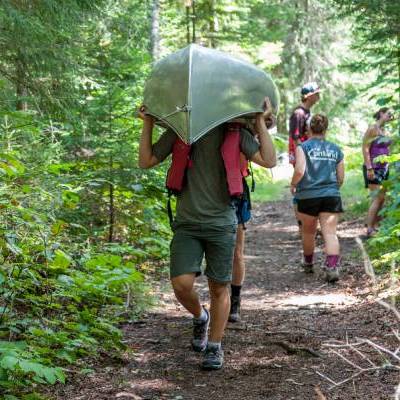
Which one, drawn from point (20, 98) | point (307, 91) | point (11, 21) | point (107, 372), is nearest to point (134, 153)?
point (20, 98)

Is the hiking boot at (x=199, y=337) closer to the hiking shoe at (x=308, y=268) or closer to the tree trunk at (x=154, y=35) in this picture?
the hiking shoe at (x=308, y=268)

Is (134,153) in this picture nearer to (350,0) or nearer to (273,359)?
(350,0)

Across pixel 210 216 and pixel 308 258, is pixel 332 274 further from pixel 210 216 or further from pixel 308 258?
pixel 210 216

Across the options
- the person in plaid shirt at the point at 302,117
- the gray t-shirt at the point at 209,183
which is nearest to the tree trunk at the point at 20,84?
the gray t-shirt at the point at 209,183

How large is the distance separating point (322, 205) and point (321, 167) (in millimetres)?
492

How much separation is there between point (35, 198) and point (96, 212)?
3.28 metres

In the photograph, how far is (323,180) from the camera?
8.59m

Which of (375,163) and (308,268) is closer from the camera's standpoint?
(308,268)

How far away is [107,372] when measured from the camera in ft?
17.0

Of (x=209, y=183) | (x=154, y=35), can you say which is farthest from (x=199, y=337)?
(x=154, y=35)

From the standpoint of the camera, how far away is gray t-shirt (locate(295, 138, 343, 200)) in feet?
28.1

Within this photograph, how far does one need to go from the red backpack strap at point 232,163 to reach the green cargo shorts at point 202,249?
35 cm

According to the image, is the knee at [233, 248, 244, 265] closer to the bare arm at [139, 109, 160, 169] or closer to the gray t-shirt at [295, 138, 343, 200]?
the bare arm at [139, 109, 160, 169]

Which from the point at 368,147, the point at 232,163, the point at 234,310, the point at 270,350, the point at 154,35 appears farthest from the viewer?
the point at 154,35
